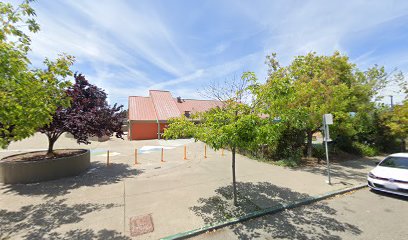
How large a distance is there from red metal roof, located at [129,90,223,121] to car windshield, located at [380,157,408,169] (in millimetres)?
18896

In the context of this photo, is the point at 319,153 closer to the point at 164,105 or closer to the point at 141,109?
the point at 164,105

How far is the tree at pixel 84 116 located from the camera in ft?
26.6

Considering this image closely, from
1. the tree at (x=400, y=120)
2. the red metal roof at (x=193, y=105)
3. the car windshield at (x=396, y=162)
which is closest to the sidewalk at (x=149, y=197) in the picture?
the car windshield at (x=396, y=162)

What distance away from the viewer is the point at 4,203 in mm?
5684

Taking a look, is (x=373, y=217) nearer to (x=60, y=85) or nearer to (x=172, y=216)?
(x=172, y=216)

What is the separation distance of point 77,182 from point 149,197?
366cm

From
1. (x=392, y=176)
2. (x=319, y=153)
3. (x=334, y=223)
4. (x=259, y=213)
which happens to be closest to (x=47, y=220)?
(x=259, y=213)

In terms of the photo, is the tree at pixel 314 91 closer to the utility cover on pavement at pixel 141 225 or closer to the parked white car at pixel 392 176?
the parked white car at pixel 392 176

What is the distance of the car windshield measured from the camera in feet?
21.9

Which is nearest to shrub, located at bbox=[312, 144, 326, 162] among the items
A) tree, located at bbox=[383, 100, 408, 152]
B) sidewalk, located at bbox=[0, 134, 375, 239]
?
sidewalk, located at bbox=[0, 134, 375, 239]

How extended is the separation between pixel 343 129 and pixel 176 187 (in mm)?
10162

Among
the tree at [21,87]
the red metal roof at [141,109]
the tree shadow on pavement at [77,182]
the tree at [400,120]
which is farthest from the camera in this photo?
the red metal roof at [141,109]

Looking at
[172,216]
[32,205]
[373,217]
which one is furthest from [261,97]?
[32,205]

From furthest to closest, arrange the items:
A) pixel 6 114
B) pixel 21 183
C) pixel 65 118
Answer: pixel 65 118 < pixel 21 183 < pixel 6 114
